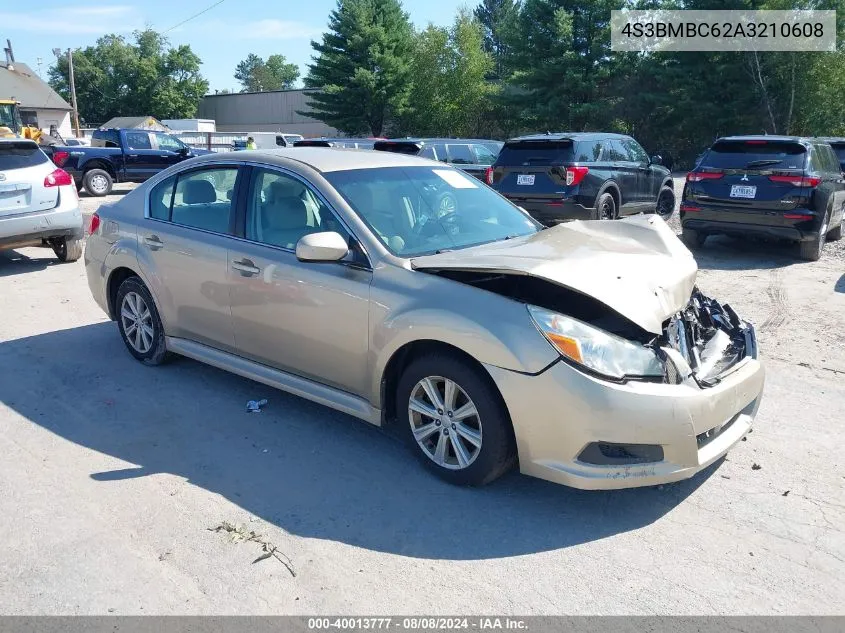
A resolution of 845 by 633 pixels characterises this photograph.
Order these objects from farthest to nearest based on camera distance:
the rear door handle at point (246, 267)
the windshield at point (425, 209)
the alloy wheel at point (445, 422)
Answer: the rear door handle at point (246, 267)
the windshield at point (425, 209)
the alloy wheel at point (445, 422)

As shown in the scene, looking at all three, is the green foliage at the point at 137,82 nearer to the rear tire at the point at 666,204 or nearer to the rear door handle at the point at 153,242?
the rear tire at the point at 666,204

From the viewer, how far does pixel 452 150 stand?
1477 centimetres

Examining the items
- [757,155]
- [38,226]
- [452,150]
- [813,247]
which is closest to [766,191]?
[757,155]

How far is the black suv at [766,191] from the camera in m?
9.77

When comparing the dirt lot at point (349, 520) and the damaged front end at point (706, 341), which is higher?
the damaged front end at point (706, 341)

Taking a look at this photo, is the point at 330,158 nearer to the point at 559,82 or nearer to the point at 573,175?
the point at 573,175

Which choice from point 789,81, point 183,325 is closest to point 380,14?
point 789,81

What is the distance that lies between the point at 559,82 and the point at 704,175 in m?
30.4

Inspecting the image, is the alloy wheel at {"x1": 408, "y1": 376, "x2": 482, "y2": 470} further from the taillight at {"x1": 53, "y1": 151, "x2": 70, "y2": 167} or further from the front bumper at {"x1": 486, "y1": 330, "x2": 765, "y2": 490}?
the taillight at {"x1": 53, "y1": 151, "x2": 70, "y2": 167}

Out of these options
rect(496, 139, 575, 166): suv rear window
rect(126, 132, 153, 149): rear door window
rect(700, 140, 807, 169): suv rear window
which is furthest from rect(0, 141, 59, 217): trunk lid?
rect(126, 132, 153, 149): rear door window

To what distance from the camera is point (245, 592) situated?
2.99 meters

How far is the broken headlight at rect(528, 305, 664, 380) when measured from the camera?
3346mm

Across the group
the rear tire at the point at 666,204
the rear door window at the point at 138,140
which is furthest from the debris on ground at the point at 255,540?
the rear door window at the point at 138,140

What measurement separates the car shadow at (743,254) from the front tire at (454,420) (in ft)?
23.7
